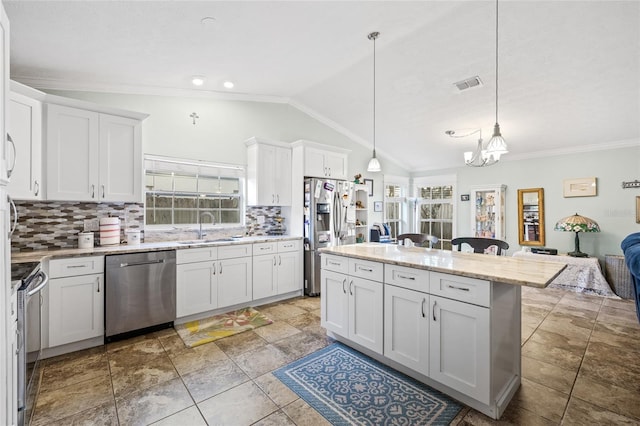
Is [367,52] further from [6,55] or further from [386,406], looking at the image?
[386,406]

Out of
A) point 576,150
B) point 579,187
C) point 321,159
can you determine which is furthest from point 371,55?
point 579,187

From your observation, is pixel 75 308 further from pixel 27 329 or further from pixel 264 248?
pixel 264 248

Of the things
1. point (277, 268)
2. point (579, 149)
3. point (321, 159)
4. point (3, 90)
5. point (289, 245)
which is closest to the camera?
point (3, 90)

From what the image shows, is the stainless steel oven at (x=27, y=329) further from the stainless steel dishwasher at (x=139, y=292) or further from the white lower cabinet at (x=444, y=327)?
the white lower cabinet at (x=444, y=327)

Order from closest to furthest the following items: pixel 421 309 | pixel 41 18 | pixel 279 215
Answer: pixel 421 309, pixel 41 18, pixel 279 215

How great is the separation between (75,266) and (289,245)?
2.44m

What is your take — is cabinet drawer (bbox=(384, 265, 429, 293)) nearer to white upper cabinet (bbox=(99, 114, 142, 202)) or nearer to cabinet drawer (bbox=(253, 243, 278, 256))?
cabinet drawer (bbox=(253, 243, 278, 256))

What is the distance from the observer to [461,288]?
1895mm

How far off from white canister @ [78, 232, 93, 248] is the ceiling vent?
188 inches

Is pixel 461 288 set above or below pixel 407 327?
above

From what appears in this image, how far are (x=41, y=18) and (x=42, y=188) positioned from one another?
1459 mm

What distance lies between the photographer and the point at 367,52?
137 inches

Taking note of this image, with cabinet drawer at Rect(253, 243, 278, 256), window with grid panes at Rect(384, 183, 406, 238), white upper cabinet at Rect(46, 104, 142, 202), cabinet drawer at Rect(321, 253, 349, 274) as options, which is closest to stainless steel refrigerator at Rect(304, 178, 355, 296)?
cabinet drawer at Rect(253, 243, 278, 256)

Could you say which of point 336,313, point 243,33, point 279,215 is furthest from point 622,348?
point 243,33
